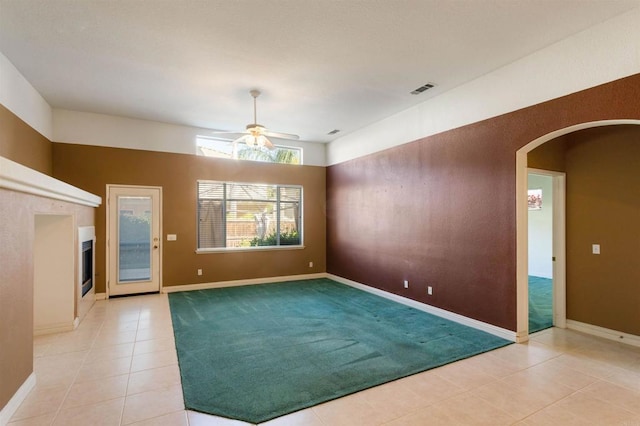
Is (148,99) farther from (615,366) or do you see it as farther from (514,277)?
(615,366)

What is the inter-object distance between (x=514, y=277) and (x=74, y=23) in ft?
18.1

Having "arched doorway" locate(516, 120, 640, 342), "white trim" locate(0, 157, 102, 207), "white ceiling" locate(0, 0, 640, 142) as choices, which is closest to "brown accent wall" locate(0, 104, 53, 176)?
"white ceiling" locate(0, 0, 640, 142)

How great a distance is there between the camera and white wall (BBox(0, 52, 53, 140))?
3.82 metres

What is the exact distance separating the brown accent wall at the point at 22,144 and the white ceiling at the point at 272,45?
65 centimetres

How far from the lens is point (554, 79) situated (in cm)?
353

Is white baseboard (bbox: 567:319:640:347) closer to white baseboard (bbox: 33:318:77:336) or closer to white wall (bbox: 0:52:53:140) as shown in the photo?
white baseboard (bbox: 33:318:77:336)

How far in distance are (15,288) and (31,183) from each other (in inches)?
34.2

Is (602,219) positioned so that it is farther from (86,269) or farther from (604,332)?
(86,269)

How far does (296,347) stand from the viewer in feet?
12.2

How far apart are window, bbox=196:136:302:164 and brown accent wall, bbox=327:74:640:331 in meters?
1.81

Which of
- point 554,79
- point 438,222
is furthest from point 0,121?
point 554,79

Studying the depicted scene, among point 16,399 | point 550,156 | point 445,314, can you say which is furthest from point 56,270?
point 550,156

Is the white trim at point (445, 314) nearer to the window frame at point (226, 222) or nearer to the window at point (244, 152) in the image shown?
the window frame at point (226, 222)

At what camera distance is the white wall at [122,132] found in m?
5.76
